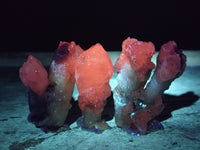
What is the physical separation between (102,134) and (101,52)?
32.4 inches

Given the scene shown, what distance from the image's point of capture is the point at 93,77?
206 centimetres

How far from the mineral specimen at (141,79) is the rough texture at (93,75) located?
0.18 m

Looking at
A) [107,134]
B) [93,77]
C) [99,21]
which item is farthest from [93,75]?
[99,21]

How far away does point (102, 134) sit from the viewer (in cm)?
225

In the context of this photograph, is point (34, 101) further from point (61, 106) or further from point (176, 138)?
point (176, 138)

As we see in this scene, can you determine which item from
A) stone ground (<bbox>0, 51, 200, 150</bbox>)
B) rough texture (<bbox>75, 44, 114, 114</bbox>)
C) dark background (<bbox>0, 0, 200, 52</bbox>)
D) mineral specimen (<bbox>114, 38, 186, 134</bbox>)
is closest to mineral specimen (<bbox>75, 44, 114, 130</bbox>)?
rough texture (<bbox>75, 44, 114, 114</bbox>)

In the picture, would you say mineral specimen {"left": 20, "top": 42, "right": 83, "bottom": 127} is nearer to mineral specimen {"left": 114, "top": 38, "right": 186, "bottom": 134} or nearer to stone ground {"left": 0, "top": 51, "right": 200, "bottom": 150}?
stone ground {"left": 0, "top": 51, "right": 200, "bottom": 150}

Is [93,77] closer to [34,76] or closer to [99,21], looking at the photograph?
[34,76]

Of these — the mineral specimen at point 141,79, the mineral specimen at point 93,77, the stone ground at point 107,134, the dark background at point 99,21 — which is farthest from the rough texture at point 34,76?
the dark background at point 99,21

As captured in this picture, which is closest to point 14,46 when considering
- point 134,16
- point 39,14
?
point 39,14

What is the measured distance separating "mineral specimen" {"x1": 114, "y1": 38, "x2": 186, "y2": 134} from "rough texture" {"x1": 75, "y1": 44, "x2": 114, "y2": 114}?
176mm

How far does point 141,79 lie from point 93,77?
461 mm

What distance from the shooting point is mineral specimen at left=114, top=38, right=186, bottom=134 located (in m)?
2.03

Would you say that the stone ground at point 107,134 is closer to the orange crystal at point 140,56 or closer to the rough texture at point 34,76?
the rough texture at point 34,76
